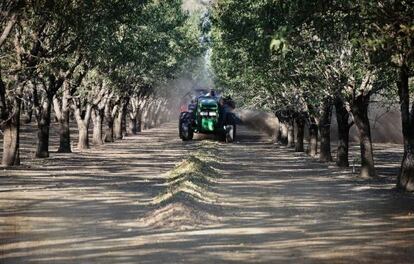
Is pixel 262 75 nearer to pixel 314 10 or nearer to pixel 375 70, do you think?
pixel 375 70

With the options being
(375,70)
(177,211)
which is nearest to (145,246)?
(177,211)

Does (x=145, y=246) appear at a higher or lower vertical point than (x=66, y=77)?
lower

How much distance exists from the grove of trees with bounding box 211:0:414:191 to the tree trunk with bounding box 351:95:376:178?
1.4 inches

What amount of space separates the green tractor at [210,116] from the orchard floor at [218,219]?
51.9ft

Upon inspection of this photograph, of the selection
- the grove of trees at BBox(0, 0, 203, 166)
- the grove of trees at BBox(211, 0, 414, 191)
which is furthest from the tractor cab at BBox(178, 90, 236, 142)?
the grove of trees at BBox(0, 0, 203, 166)

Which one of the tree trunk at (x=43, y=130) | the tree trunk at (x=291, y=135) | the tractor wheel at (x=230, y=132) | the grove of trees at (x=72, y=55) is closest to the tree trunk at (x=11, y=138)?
the grove of trees at (x=72, y=55)

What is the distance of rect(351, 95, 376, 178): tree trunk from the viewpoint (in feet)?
77.3

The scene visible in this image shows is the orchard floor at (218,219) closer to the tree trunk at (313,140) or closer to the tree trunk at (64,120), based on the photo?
the tree trunk at (64,120)

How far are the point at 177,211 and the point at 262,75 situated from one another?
17.9 meters

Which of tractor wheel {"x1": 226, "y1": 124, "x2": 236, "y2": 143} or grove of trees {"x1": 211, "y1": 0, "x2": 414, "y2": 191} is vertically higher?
grove of trees {"x1": 211, "y1": 0, "x2": 414, "y2": 191}

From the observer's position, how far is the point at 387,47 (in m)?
12.4

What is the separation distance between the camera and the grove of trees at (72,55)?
22.8 meters

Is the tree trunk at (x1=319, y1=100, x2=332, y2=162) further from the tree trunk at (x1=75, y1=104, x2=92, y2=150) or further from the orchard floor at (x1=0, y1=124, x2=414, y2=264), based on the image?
the tree trunk at (x1=75, y1=104, x2=92, y2=150)

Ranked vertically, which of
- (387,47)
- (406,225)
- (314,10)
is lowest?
(406,225)
